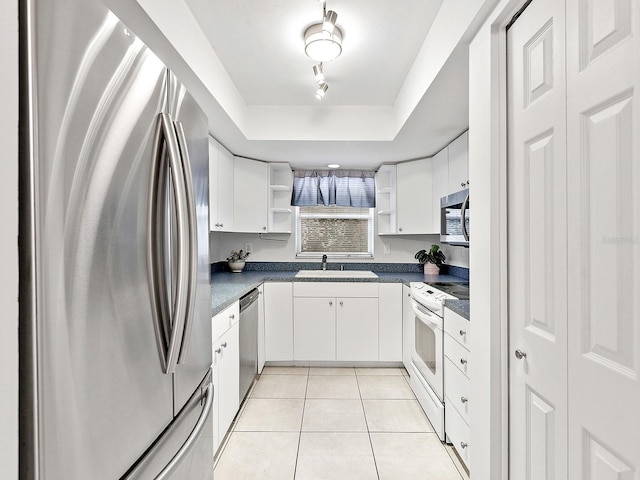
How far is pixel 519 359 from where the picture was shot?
1179 millimetres

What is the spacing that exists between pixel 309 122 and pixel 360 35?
1.02 metres

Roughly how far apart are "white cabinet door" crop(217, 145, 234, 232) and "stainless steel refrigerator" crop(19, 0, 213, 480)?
2054 millimetres

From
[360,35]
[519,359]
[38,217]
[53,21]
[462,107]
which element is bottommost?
[519,359]

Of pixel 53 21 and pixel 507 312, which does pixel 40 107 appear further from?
pixel 507 312

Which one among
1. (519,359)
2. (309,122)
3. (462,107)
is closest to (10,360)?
(519,359)

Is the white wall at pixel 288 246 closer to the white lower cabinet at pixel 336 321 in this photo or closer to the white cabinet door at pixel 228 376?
the white lower cabinet at pixel 336 321

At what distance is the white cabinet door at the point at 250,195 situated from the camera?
349cm

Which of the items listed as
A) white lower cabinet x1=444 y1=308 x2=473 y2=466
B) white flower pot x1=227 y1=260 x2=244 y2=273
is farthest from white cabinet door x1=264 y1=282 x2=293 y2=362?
white lower cabinet x1=444 y1=308 x2=473 y2=466

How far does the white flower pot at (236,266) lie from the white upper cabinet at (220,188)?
54 cm

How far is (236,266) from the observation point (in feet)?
12.3

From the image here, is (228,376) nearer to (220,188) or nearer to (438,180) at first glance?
(220,188)

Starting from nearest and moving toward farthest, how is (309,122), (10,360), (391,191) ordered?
(10,360) < (309,122) < (391,191)

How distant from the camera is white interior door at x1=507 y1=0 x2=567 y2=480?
958mm

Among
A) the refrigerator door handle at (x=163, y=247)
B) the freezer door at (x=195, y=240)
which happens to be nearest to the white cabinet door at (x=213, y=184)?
the freezer door at (x=195, y=240)
